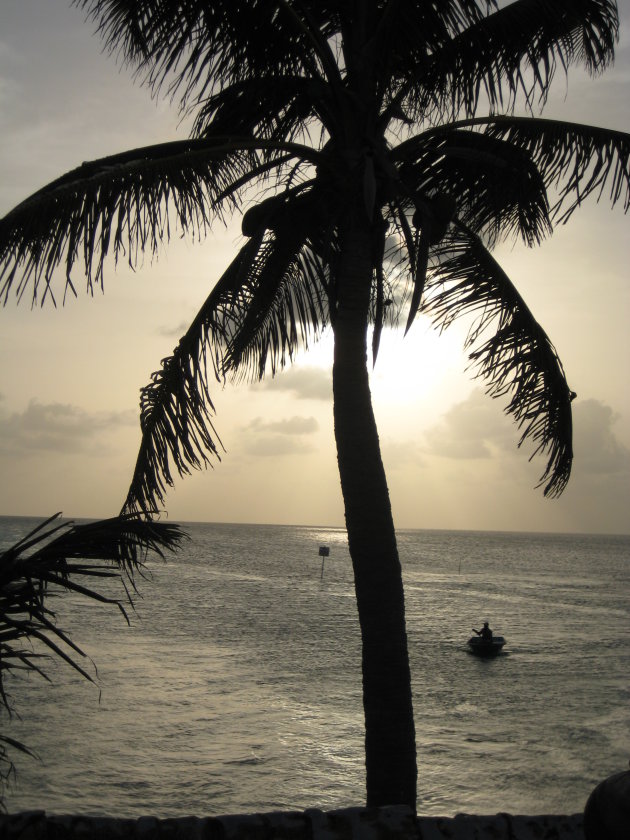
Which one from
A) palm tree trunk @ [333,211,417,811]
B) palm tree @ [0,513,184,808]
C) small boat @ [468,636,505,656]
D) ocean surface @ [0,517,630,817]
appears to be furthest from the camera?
small boat @ [468,636,505,656]

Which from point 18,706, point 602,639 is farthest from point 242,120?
Result: point 602,639

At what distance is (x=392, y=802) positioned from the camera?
5066 millimetres

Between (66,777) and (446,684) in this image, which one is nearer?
(66,777)

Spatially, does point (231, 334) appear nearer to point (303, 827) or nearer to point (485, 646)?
point (303, 827)

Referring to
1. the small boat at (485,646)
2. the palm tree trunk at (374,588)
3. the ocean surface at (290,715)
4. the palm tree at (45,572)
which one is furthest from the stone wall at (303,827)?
the small boat at (485,646)

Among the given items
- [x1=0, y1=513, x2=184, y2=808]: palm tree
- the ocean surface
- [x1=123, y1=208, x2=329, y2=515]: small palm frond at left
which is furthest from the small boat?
[x1=0, y1=513, x2=184, y2=808]: palm tree

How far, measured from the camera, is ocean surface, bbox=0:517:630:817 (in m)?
17.6

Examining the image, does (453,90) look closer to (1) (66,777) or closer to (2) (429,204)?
(2) (429,204)

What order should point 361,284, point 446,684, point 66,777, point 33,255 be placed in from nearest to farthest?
point 33,255
point 361,284
point 66,777
point 446,684

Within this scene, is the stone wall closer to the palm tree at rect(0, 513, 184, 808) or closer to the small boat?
the palm tree at rect(0, 513, 184, 808)

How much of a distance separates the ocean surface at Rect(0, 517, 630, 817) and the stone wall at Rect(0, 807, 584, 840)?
7.33 feet

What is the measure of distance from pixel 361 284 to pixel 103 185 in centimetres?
192

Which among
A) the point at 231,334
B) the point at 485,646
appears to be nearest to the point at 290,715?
the point at 485,646

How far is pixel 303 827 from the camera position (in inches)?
151
